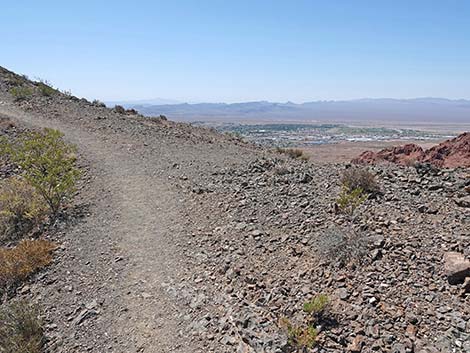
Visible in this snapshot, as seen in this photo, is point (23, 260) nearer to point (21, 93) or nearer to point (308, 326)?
point (308, 326)

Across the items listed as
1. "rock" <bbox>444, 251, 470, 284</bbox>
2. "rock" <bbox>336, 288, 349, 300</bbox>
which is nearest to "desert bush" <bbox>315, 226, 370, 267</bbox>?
"rock" <bbox>336, 288, 349, 300</bbox>

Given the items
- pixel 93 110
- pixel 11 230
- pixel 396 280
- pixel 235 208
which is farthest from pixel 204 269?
pixel 93 110

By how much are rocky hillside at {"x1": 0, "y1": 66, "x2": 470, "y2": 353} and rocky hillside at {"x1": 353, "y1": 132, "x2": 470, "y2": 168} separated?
394 centimetres

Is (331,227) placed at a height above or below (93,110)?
below

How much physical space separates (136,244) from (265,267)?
328 cm

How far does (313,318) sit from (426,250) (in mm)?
2430

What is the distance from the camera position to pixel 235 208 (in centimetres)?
1023

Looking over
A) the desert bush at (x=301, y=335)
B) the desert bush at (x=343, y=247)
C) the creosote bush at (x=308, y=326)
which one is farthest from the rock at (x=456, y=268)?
the desert bush at (x=301, y=335)

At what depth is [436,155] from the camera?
15.8 meters

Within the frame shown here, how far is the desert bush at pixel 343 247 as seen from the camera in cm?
697

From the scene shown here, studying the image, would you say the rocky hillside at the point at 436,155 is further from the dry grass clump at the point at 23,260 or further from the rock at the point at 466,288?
the dry grass clump at the point at 23,260

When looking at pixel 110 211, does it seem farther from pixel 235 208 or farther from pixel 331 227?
pixel 331 227

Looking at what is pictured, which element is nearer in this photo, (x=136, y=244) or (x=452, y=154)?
(x=136, y=244)

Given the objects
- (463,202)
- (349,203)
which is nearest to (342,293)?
(349,203)
